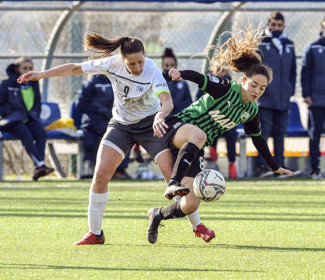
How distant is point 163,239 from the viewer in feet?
22.0

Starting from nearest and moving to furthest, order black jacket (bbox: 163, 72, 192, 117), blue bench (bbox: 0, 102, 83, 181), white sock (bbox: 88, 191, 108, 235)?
white sock (bbox: 88, 191, 108, 235), black jacket (bbox: 163, 72, 192, 117), blue bench (bbox: 0, 102, 83, 181)

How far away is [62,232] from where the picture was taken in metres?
7.09

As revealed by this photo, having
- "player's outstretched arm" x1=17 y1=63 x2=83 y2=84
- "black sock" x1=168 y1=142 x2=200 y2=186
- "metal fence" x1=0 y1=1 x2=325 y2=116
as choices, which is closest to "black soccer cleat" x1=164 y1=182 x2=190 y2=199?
"black sock" x1=168 y1=142 x2=200 y2=186

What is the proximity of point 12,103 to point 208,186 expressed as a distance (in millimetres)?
6832

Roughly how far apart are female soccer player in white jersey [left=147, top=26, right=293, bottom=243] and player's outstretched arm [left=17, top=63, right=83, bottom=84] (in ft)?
2.83

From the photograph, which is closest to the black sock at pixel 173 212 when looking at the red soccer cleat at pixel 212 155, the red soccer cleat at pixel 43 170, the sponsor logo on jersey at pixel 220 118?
the sponsor logo on jersey at pixel 220 118

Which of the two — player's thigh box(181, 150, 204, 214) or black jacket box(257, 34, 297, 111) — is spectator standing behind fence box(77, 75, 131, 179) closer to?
black jacket box(257, 34, 297, 111)

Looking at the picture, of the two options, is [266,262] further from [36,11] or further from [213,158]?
[36,11]

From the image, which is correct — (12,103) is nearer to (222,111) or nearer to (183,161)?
(222,111)

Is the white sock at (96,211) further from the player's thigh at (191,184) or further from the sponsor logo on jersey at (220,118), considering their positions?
the sponsor logo on jersey at (220,118)

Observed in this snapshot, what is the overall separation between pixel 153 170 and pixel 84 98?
1737 millimetres

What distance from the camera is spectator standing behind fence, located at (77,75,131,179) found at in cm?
1273

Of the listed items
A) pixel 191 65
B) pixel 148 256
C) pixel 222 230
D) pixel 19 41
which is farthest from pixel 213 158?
pixel 148 256

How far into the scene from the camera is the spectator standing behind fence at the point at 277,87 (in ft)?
41.0
